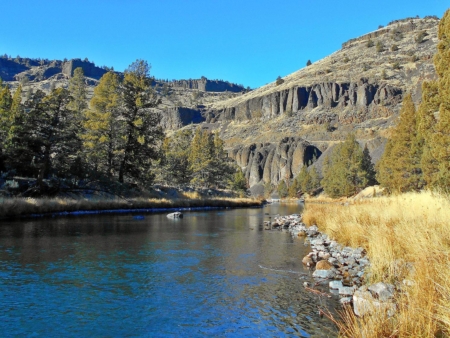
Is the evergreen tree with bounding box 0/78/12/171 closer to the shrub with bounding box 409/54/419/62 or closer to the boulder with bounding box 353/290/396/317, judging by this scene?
the boulder with bounding box 353/290/396/317

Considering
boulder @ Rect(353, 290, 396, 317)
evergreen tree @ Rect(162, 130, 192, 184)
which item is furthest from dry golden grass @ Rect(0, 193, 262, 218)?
evergreen tree @ Rect(162, 130, 192, 184)

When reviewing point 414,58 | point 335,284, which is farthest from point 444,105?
point 414,58

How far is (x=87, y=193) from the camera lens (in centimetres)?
3303

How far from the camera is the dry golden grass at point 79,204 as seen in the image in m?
22.5

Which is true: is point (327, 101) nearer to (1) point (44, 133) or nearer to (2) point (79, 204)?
(1) point (44, 133)

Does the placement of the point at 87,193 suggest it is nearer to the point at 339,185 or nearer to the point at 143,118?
the point at 143,118

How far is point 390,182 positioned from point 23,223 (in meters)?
34.5

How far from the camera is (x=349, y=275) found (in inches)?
362

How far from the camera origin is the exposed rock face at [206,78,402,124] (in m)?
133

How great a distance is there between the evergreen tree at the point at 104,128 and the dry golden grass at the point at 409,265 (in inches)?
1101

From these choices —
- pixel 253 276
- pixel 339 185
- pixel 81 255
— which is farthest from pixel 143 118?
pixel 339 185

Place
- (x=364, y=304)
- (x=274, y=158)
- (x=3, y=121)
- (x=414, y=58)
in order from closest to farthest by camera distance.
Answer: (x=364, y=304)
(x=3, y=121)
(x=414, y=58)
(x=274, y=158)

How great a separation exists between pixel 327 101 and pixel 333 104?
333 centimetres

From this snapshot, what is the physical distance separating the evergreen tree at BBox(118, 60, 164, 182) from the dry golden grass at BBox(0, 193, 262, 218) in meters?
4.19
